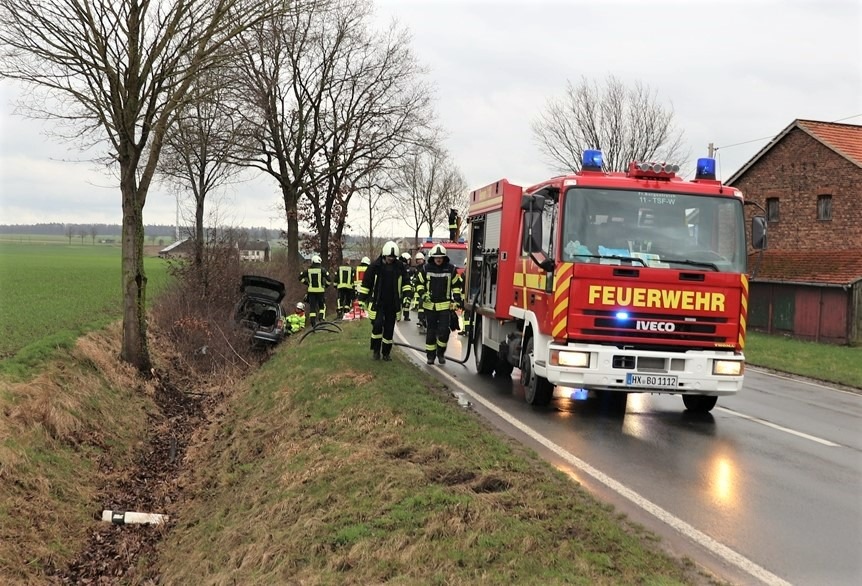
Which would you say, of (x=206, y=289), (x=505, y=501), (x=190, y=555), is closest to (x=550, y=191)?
(x=505, y=501)

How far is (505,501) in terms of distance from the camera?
5.20m

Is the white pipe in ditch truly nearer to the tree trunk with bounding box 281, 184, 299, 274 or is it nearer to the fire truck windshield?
the fire truck windshield

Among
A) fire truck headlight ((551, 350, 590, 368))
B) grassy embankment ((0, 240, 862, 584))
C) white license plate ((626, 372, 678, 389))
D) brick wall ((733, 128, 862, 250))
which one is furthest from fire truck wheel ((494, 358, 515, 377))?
brick wall ((733, 128, 862, 250))

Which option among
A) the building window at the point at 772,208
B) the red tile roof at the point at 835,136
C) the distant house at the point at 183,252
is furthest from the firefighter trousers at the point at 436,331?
the building window at the point at 772,208

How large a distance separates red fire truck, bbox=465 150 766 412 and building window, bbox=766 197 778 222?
22.8 metres

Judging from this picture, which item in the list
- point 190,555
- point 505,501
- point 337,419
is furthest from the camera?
point 337,419

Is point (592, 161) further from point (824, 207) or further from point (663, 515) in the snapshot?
point (824, 207)

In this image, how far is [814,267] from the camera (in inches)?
1005

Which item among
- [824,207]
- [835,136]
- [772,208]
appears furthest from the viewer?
[772,208]

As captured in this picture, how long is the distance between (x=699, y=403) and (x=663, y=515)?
453 cm

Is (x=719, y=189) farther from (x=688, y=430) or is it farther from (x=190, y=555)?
(x=190, y=555)

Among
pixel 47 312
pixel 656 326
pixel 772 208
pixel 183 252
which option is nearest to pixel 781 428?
pixel 656 326

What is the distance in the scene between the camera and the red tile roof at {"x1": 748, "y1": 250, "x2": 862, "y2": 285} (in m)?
23.9

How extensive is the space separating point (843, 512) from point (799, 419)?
4409mm
